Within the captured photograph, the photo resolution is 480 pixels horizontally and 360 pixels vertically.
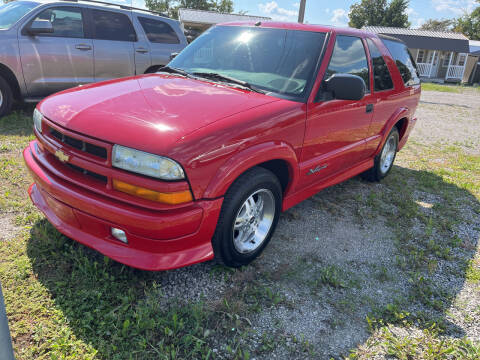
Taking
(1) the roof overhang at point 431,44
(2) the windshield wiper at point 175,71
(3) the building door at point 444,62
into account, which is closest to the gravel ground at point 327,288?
(2) the windshield wiper at point 175,71

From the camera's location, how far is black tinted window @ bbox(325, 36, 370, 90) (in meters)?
3.26

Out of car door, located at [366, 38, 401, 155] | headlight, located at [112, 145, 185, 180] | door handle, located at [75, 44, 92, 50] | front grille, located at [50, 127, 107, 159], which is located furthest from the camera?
door handle, located at [75, 44, 92, 50]

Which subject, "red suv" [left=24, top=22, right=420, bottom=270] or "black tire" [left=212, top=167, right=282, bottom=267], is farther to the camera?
"black tire" [left=212, top=167, right=282, bottom=267]

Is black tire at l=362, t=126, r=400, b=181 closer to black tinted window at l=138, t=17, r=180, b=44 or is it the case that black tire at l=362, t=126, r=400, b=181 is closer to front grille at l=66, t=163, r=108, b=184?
front grille at l=66, t=163, r=108, b=184

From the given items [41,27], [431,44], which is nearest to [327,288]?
[41,27]

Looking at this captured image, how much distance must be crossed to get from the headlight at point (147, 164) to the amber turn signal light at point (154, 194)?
9 cm

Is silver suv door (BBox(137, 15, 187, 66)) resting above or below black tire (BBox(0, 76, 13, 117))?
above

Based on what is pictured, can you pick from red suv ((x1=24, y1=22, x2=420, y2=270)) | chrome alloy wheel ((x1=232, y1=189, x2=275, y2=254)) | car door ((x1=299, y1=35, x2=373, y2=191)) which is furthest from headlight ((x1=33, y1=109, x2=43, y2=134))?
car door ((x1=299, y1=35, x2=373, y2=191))

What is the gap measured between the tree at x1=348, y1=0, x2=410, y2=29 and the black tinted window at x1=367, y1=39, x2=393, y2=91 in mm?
51746

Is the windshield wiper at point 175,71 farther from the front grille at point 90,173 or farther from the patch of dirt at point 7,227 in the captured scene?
the patch of dirt at point 7,227

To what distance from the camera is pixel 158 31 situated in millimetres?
7035

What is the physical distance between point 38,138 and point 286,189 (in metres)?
2.00

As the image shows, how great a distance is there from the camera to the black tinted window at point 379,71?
13.1ft

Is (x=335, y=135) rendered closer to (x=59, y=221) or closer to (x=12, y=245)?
(x=59, y=221)
